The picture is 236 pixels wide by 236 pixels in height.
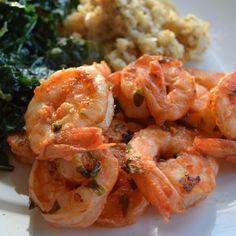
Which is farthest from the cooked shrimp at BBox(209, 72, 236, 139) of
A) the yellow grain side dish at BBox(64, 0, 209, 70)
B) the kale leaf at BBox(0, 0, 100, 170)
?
the kale leaf at BBox(0, 0, 100, 170)

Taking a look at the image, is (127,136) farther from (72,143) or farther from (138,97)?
(72,143)

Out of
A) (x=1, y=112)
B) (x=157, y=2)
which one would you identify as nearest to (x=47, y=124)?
(x=1, y=112)

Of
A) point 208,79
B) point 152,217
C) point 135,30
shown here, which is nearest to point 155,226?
point 152,217

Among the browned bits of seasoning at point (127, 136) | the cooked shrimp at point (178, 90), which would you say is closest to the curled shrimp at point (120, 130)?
the browned bits of seasoning at point (127, 136)

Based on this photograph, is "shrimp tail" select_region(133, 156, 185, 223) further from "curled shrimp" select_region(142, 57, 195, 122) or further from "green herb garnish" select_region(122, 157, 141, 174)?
"curled shrimp" select_region(142, 57, 195, 122)

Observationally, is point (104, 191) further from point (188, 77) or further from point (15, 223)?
point (188, 77)

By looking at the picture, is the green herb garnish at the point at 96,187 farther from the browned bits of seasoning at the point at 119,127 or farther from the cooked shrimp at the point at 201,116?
the cooked shrimp at the point at 201,116
